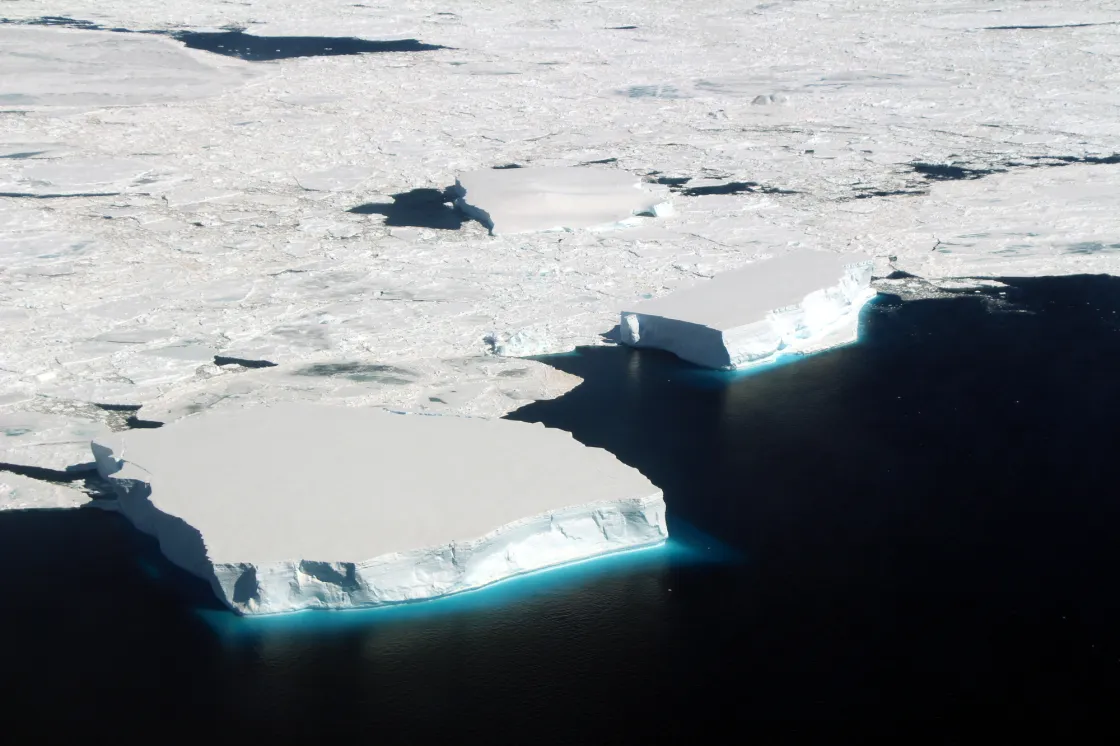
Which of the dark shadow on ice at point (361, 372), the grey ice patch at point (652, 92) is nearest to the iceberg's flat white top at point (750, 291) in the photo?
the dark shadow on ice at point (361, 372)

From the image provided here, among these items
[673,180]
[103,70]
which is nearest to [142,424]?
[673,180]

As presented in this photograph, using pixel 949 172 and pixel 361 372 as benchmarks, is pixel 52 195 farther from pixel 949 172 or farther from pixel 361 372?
pixel 949 172

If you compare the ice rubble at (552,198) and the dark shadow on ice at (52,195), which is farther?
the dark shadow on ice at (52,195)

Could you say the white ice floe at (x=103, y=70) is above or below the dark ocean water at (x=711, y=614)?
above

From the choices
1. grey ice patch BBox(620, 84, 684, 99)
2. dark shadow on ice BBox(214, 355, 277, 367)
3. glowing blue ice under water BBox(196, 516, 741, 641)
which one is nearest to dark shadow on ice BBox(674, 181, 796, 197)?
grey ice patch BBox(620, 84, 684, 99)

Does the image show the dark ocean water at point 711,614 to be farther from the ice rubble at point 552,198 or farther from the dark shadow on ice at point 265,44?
the dark shadow on ice at point 265,44

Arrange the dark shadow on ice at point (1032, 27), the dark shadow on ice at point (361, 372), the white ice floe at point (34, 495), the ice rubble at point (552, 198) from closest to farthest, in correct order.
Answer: the white ice floe at point (34, 495) < the dark shadow on ice at point (361, 372) < the ice rubble at point (552, 198) < the dark shadow on ice at point (1032, 27)

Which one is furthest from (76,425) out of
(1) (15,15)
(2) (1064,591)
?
(1) (15,15)
